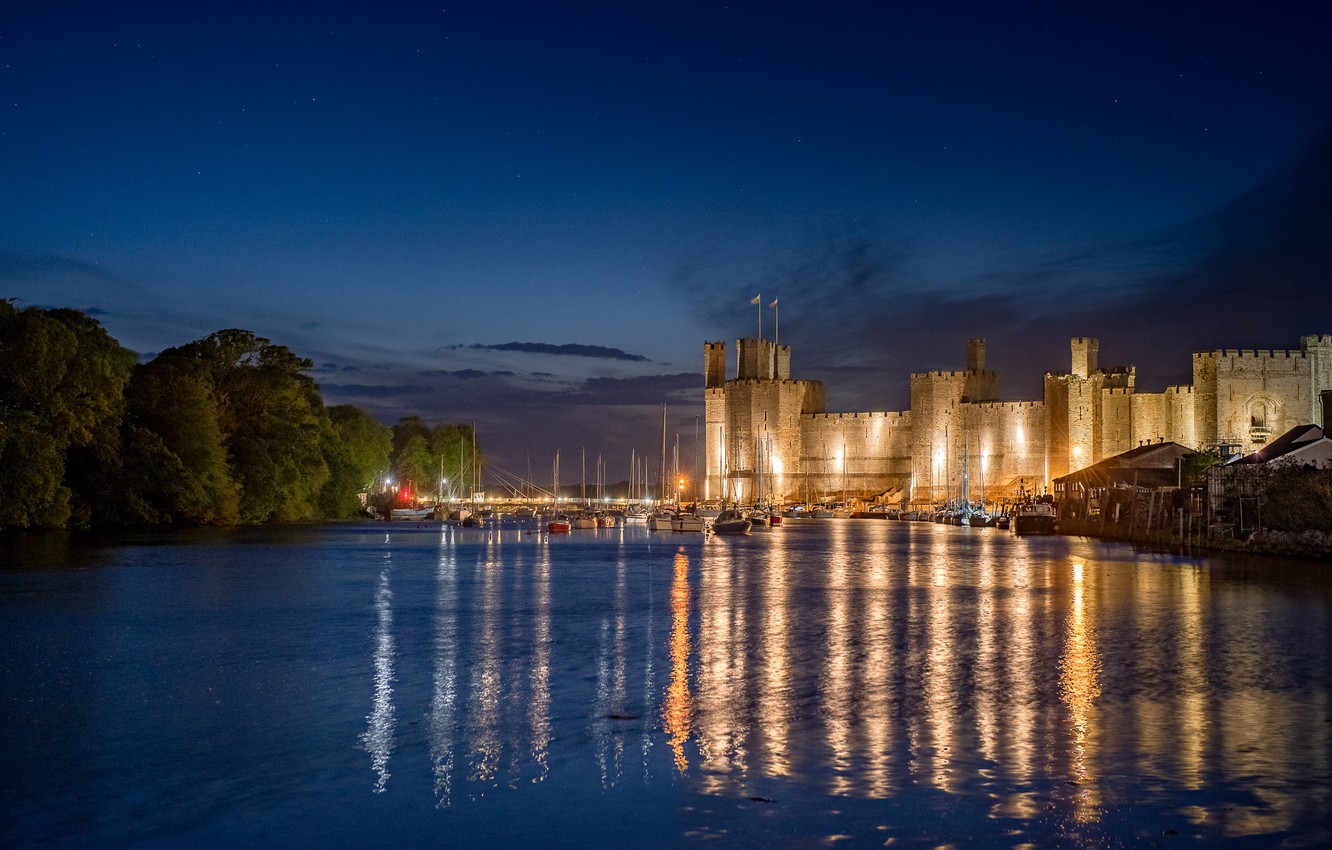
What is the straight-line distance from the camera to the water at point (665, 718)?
6.00 meters

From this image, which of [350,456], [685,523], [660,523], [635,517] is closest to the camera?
[685,523]

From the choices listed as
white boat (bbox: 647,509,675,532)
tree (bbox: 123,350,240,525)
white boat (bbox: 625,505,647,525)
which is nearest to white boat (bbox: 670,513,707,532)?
white boat (bbox: 647,509,675,532)

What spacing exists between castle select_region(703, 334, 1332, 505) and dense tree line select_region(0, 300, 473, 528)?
2064 centimetres

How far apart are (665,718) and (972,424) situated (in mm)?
56107

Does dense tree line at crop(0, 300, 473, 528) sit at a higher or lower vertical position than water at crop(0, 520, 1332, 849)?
→ higher

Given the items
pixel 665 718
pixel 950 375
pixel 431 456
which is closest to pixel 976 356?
pixel 950 375

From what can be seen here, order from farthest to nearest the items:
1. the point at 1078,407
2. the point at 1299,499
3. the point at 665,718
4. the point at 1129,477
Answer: the point at 1078,407, the point at 1129,477, the point at 1299,499, the point at 665,718

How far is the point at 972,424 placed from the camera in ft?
205

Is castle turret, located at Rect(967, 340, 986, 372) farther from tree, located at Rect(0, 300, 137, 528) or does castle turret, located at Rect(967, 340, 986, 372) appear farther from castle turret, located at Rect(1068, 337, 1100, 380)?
tree, located at Rect(0, 300, 137, 528)

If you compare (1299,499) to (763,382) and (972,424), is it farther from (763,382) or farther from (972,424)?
(763,382)

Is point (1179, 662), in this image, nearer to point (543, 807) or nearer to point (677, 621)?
point (677, 621)

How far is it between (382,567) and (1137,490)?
22.9m

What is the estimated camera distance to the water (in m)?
6.00

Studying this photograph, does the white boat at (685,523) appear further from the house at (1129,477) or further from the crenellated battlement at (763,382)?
the crenellated battlement at (763,382)
